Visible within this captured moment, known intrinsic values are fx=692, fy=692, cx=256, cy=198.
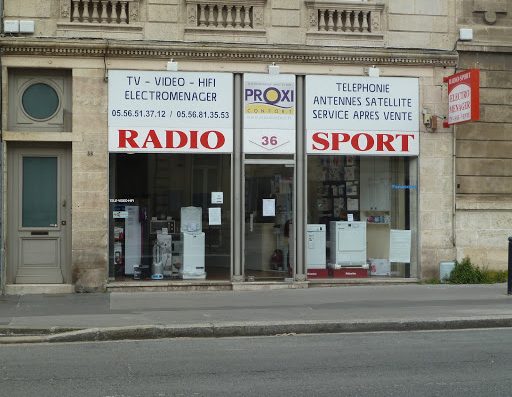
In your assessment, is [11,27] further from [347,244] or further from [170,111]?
[347,244]

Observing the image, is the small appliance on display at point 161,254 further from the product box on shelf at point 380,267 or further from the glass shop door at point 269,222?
the product box on shelf at point 380,267

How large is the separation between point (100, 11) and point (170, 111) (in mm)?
2341

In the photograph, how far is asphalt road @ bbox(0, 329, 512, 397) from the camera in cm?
680

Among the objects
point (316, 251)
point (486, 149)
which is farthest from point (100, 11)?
point (486, 149)

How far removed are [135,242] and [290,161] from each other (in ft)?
11.4

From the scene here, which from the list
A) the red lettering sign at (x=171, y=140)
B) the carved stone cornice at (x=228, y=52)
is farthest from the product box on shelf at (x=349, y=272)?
the carved stone cornice at (x=228, y=52)

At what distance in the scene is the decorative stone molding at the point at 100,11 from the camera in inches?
517

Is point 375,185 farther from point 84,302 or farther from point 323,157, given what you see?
point 84,302

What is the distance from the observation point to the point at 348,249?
Answer: 1452cm

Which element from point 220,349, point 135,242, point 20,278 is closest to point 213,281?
point 135,242

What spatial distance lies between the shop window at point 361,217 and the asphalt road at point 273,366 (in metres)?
4.56

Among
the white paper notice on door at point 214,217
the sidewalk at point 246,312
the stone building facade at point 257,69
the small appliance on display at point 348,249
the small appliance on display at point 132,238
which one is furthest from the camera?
the small appliance on display at point 348,249

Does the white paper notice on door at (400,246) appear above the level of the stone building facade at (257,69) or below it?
below

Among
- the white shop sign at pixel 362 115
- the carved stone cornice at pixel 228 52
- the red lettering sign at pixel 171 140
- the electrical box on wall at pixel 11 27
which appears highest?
the electrical box on wall at pixel 11 27
